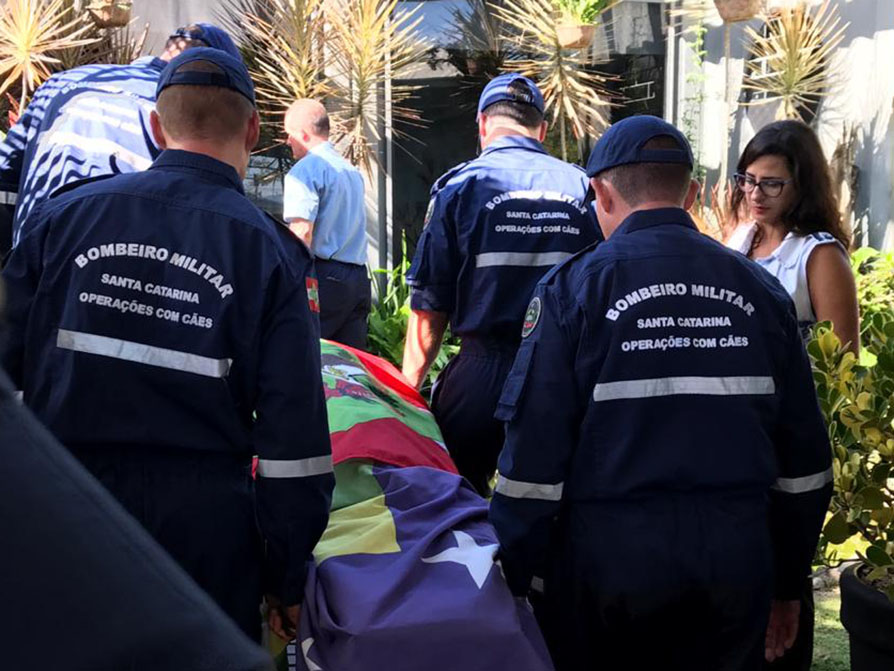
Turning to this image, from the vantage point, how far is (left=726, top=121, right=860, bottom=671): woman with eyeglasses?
139 inches

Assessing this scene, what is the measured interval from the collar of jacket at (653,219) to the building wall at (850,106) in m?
6.17

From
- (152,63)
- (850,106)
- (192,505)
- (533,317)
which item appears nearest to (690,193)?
(533,317)

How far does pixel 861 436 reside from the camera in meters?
2.97

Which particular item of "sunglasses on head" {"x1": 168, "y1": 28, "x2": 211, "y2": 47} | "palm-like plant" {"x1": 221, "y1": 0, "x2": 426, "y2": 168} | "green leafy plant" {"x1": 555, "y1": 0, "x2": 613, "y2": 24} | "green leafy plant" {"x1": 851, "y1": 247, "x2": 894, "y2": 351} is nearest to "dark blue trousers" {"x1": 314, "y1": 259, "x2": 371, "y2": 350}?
"palm-like plant" {"x1": 221, "y1": 0, "x2": 426, "y2": 168}

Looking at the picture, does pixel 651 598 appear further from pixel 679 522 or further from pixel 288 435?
pixel 288 435

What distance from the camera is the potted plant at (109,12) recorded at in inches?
269

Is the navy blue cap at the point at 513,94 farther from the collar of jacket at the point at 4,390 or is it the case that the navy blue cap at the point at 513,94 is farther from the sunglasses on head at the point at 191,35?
the collar of jacket at the point at 4,390

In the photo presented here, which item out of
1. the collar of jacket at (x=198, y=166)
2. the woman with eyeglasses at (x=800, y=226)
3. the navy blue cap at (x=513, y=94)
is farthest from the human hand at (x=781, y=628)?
the navy blue cap at (x=513, y=94)

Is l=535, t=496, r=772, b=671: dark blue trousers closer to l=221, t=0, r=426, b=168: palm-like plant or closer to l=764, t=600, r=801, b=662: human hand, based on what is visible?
l=764, t=600, r=801, b=662: human hand

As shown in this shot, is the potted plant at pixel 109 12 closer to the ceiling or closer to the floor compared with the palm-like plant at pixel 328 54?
closer to the ceiling

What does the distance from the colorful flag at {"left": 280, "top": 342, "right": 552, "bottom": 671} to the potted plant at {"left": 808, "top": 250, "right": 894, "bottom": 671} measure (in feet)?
3.55

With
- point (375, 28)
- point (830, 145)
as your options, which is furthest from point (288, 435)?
point (830, 145)

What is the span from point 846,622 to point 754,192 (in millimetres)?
1512

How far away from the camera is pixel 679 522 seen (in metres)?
2.39
